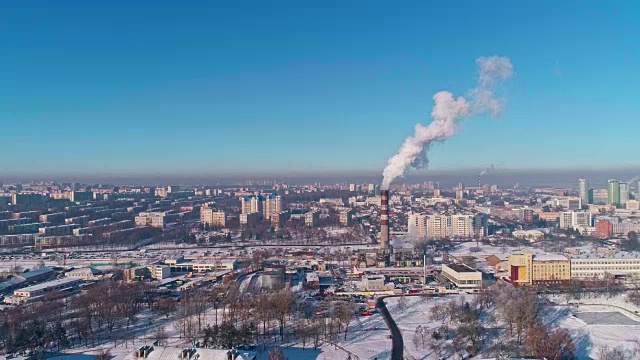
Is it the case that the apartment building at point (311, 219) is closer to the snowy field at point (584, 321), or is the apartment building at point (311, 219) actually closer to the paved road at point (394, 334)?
the snowy field at point (584, 321)

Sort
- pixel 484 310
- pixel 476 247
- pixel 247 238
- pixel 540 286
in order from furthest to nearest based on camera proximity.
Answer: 1. pixel 247 238
2. pixel 476 247
3. pixel 540 286
4. pixel 484 310

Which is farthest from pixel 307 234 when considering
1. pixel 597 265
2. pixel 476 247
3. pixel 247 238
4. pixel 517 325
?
pixel 517 325

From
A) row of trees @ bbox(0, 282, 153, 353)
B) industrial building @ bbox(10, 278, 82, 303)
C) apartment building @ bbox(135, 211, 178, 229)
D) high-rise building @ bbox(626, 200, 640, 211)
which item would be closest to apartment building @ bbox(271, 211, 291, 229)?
apartment building @ bbox(135, 211, 178, 229)

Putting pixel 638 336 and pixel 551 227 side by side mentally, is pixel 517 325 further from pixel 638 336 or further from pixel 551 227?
pixel 551 227

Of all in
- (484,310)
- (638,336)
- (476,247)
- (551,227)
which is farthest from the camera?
(551,227)

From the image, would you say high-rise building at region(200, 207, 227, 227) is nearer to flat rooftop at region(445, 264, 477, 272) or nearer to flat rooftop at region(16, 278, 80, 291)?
flat rooftop at region(16, 278, 80, 291)

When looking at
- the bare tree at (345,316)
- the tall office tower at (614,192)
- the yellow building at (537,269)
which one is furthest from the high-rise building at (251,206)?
the tall office tower at (614,192)
